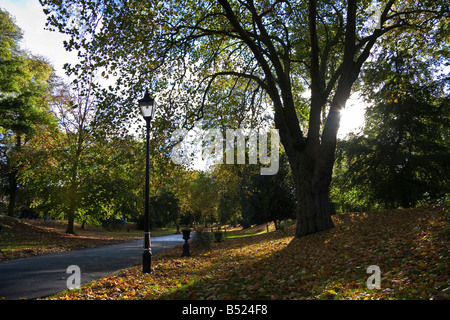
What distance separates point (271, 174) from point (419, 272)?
60.4 ft

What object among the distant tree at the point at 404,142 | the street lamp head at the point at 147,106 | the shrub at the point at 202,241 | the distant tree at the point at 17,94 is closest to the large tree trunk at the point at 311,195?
the shrub at the point at 202,241

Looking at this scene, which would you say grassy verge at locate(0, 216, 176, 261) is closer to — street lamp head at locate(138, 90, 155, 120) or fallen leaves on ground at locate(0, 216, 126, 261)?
fallen leaves on ground at locate(0, 216, 126, 261)

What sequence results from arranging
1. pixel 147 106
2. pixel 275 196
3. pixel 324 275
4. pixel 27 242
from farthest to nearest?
pixel 275 196 < pixel 27 242 < pixel 147 106 < pixel 324 275

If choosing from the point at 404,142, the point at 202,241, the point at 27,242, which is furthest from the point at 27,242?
the point at 404,142

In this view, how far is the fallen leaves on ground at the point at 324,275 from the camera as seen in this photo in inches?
171

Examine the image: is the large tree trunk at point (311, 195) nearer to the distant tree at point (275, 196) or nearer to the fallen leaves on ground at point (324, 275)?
the fallen leaves on ground at point (324, 275)

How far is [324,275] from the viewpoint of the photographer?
18.7 feet

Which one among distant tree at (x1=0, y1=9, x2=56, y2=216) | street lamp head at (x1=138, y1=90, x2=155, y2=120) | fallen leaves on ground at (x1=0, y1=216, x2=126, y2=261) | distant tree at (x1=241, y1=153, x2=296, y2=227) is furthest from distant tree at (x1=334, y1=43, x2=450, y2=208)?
distant tree at (x1=0, y1=9, x2=56, y2=216)

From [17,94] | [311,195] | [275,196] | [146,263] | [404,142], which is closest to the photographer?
[146,263]

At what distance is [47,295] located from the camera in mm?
5445

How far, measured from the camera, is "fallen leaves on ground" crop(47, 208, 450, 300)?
4.33m

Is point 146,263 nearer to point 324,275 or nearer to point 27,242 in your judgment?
point 324,275

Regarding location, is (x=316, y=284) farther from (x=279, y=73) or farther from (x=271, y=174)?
(x=271, y=174)
